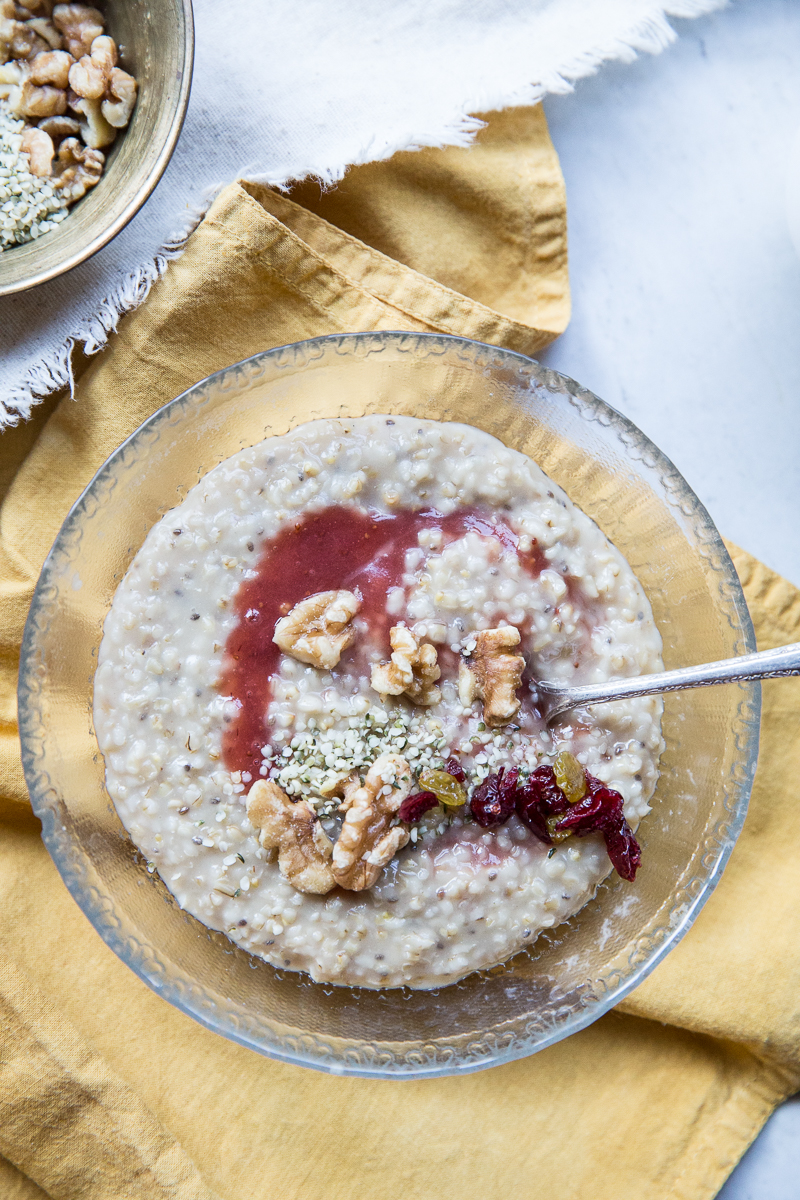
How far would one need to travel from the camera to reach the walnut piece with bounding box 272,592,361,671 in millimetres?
2154

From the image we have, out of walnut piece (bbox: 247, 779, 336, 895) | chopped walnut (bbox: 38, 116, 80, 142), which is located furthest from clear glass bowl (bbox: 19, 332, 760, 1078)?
chopped walnut (bbox: 38, 116, 80, 142)

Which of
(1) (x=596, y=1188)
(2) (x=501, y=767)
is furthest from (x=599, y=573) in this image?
(1) (x=596, y=1188)

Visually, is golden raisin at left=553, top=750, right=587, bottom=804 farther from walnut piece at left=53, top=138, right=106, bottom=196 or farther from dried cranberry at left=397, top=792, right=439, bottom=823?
walnut piece at left=53, top=138, right=106, bottom=196

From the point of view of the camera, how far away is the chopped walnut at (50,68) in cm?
245

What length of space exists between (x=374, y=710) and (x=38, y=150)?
5.67 ft

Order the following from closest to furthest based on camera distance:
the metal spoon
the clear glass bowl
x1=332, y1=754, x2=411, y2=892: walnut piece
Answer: the metal spoon < x1=332, y1=754, x2=411, y2=892: walnut piece < the clear glass bowl

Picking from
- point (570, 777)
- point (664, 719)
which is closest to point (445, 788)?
point (570, 777)

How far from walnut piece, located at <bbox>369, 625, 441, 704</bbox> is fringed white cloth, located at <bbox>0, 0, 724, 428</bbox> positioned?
4.05ft

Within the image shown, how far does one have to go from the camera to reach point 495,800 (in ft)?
7.02

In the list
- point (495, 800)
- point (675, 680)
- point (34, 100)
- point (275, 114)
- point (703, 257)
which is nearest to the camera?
point (675, 680)

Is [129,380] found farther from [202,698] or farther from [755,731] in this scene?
[755,731]

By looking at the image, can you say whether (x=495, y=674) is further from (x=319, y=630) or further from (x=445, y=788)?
(x=319, y=630)

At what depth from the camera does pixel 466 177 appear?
2662 millimetres

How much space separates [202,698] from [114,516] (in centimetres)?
57
